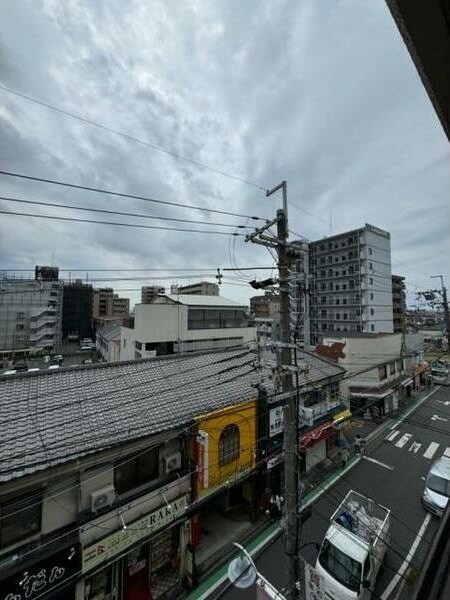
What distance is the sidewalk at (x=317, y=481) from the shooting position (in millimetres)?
9805

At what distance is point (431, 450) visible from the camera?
1922 cm

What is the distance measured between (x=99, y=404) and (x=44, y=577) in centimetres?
425

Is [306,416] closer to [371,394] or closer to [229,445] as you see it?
[229,445]

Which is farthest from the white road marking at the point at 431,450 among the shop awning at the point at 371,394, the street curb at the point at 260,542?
the street curb at the point at 260,542

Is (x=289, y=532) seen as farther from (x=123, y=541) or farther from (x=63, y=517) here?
(x=63, y=517)

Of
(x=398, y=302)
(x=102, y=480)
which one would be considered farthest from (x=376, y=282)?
(x=102, y=480)

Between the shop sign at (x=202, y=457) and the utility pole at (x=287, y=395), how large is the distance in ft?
13.6

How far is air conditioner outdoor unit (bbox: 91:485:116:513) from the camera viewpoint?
26.0 ft

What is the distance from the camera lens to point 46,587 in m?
6.89

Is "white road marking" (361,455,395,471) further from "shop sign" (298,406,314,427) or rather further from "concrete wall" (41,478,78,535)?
"concrete wall" (41,478,78,535)

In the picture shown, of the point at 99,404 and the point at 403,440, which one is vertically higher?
the point at 99,404

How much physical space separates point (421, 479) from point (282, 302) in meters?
16.0

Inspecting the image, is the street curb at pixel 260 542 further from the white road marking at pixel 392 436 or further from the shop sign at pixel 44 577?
the white road marking at pixel 392 436

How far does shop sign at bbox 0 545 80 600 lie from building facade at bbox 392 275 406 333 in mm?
47559
